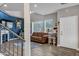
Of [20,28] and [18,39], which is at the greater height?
[20,28]

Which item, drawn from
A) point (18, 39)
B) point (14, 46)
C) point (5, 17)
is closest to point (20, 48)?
point (14, 46)

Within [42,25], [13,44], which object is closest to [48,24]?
[42,25]

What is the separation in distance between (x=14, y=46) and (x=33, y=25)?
0.61 m

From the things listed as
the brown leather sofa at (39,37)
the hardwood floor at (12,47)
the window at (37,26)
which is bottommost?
the hardwood floor at (12,47)

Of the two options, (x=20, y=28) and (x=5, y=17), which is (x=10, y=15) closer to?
(x=5, y=17)

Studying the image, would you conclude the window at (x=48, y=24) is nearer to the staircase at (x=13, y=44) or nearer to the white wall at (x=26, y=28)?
the white wall at (x=26, y=28)

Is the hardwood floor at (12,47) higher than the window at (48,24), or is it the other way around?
the window at (48,24)

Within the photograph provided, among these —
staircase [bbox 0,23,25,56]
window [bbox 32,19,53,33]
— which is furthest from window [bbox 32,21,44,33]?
staircase [bbox 0,23,25,56]

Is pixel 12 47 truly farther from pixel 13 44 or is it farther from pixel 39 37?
pixel 39 37

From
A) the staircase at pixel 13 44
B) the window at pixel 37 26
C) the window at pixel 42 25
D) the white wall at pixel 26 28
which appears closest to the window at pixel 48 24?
the window at pixel 42 25

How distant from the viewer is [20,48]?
6.79ft

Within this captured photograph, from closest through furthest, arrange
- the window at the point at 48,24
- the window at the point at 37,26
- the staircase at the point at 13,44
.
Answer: the staircase at the point at 13,44, the window at the point at 37,26, the window at the point at 48,24

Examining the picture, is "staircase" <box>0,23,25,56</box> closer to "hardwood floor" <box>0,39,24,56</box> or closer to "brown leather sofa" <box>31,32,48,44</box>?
"hardwood floor" <box>0,39,24,56</box>

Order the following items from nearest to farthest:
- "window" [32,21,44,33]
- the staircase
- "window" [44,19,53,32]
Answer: the staircase, "window" [32,21,44,33], "window" [44,19,53,32]
